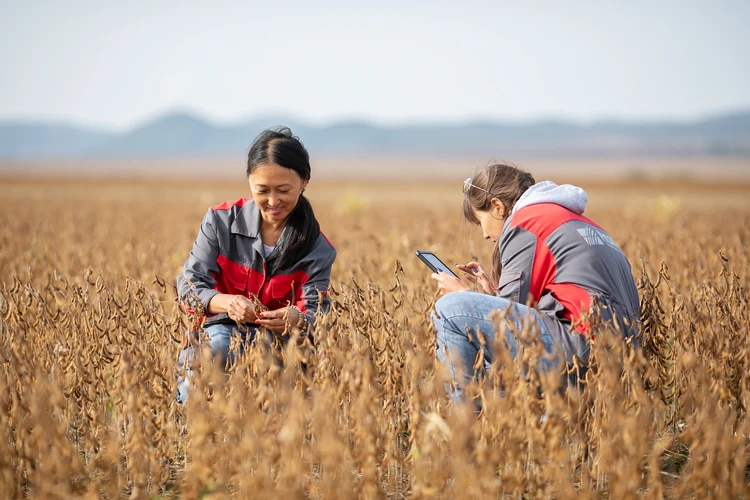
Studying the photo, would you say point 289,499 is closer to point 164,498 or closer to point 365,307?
point 164,498

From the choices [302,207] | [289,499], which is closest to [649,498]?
[289,499]

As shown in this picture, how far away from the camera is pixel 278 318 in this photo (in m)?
3.51

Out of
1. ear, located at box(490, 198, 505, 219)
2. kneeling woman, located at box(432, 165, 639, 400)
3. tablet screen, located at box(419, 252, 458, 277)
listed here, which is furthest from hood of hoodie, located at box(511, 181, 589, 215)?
tablet screen, located at box(419, 252, 458, 277)

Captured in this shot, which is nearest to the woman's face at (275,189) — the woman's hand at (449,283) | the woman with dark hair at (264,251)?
the woman with dark hair at (264,251)

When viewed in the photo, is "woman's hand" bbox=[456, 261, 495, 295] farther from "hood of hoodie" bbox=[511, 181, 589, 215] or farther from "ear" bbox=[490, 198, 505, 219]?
"hood of hoodie" bbox=[511, 181, 589, 215]

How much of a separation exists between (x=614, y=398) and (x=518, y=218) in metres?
0.92

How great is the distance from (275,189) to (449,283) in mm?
1039

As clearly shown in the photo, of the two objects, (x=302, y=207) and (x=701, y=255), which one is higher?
(x=302, y=207)

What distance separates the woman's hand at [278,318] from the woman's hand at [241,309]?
0.19 feet

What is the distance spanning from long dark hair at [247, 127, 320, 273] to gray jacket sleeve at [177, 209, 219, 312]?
33 centimetres

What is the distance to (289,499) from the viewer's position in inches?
81.7

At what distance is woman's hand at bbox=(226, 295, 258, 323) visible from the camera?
11.3 ft

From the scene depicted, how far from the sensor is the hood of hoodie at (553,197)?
131 inches

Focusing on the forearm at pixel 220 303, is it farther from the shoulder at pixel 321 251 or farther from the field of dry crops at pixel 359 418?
the shoulder at pixel 321 251
